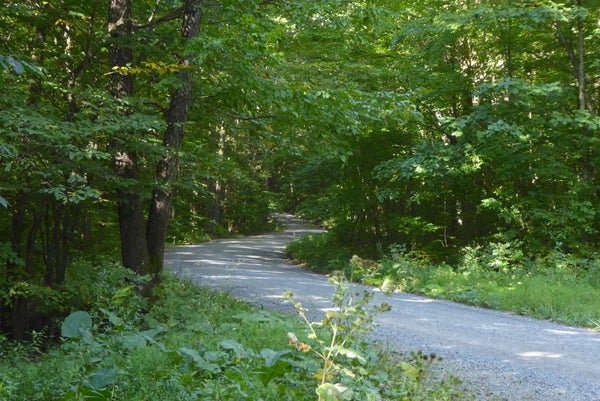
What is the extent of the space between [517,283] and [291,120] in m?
5.41

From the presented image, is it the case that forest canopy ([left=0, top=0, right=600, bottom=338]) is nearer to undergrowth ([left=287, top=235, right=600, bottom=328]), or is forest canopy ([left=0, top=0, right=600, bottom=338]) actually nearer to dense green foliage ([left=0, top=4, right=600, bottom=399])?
dense green foliage ([left=0, top=4, right=600, bottom=399])

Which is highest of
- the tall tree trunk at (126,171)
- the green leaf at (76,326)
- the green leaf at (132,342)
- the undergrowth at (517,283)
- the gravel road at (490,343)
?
the tall tree trunk at (126,171)

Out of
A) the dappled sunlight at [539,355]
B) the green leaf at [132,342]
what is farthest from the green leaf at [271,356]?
the dappled sunlight at [539,355]

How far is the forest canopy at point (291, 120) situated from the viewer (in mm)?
5453

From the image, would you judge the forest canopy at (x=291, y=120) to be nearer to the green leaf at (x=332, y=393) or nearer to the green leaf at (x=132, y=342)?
the green leaf at (x=132, y=342)

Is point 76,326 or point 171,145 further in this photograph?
point 171,145

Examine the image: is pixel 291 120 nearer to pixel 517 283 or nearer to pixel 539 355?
pixel 539 355

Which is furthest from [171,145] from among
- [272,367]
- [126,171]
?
[272,367]

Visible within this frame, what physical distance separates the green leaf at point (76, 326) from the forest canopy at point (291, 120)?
1.41 meters

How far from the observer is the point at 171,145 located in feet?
21.6

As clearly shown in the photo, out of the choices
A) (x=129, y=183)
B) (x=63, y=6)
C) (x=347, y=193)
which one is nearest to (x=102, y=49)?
(x=63, y=6)

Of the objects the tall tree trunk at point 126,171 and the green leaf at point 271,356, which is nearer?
the green leaf at point 271,356

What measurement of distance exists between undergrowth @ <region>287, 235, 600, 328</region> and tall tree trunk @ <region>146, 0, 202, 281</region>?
3175 mm

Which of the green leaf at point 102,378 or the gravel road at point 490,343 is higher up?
the green leaf at point 102,378
